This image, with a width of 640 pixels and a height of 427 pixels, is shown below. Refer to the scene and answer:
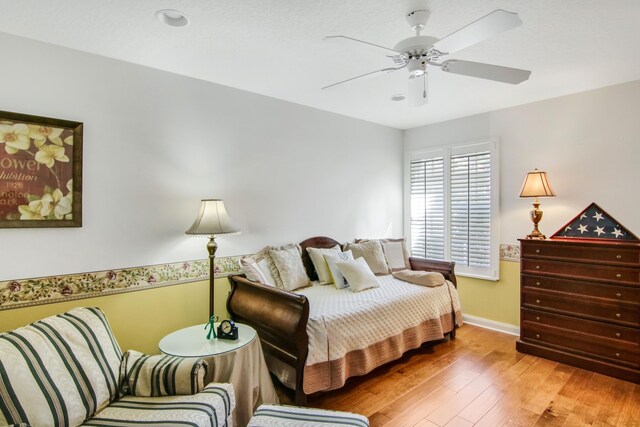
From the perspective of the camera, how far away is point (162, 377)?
70.7 inches

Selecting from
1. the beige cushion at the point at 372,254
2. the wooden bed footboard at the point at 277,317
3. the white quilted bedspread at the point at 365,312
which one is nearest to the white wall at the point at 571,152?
the white quilted bedspread at the point at 365,312

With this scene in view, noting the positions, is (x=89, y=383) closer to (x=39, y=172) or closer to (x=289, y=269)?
(x=39, y=172)

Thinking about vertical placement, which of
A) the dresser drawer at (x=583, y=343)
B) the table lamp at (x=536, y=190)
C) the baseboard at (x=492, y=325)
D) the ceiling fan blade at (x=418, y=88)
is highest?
the ceiling fan blade at (x=418, y=88)

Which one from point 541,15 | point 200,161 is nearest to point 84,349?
point 200,161

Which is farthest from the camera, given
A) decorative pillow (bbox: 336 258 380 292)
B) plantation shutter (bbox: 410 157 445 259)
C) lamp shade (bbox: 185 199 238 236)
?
plantation shutter (bbox: 410 157 445 259)

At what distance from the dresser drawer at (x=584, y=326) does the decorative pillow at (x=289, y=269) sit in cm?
218

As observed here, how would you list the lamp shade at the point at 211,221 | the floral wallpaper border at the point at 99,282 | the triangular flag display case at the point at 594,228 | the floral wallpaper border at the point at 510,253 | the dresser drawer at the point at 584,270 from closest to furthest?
the floral wallpaper border at the point at 99,282
the lamp shade at the point at 211,221
the dresser drawer at the point at 584,270
the triangular flag display case at the point at 594,228
the floral wallpaper border at the point at 510,253

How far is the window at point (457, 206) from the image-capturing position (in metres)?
4.00

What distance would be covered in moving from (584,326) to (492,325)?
110 cm

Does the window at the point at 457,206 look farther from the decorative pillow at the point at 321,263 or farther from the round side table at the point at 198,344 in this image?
the round side table at the point at 198,344

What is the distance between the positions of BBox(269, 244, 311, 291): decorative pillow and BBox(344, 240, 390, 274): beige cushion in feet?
2.54

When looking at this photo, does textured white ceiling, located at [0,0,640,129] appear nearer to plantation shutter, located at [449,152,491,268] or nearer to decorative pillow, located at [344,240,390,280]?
plantation shutter, located at [449,152,491,268]

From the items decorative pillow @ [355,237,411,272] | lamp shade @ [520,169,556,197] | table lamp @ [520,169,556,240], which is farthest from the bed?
lamp shade @ [520,169,556,197]

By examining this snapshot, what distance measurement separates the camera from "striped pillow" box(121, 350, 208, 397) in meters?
1.77
